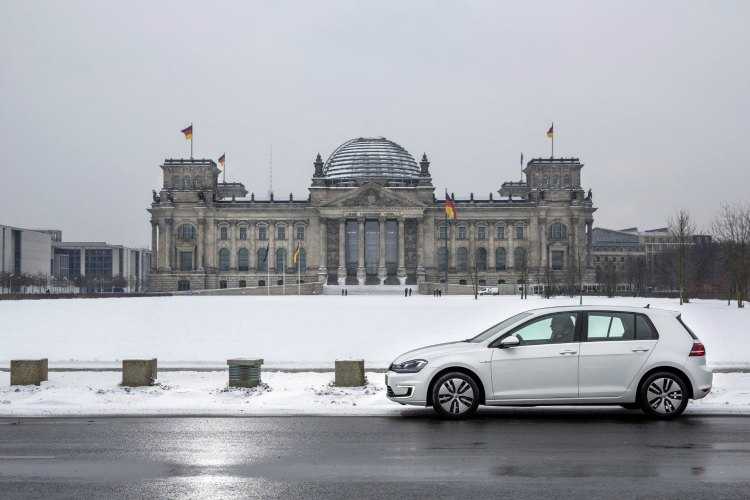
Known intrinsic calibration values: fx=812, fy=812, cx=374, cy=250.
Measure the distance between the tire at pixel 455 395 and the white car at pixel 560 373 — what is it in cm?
2

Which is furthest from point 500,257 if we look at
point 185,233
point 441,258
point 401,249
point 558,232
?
point 185,233

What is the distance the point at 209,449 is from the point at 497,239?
11517 centimetres

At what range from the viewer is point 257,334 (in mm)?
32812

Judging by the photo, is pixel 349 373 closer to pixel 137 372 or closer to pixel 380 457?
pixel 137 372

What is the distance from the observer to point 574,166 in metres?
125

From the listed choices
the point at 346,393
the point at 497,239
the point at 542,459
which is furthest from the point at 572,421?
the point at 497,239

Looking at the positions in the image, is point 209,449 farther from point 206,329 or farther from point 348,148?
point 348,148

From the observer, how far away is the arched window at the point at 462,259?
410ft

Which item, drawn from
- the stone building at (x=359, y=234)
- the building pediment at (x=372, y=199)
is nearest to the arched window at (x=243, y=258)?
the stone building at (x=359, y=234)

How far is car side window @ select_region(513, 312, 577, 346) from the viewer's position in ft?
46.7

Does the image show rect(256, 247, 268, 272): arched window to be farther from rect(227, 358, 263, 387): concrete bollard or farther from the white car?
the white car

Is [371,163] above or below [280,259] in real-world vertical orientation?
above

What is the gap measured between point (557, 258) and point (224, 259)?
51185mm

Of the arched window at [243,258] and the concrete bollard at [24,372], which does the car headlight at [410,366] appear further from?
the arched window at [243,258]
